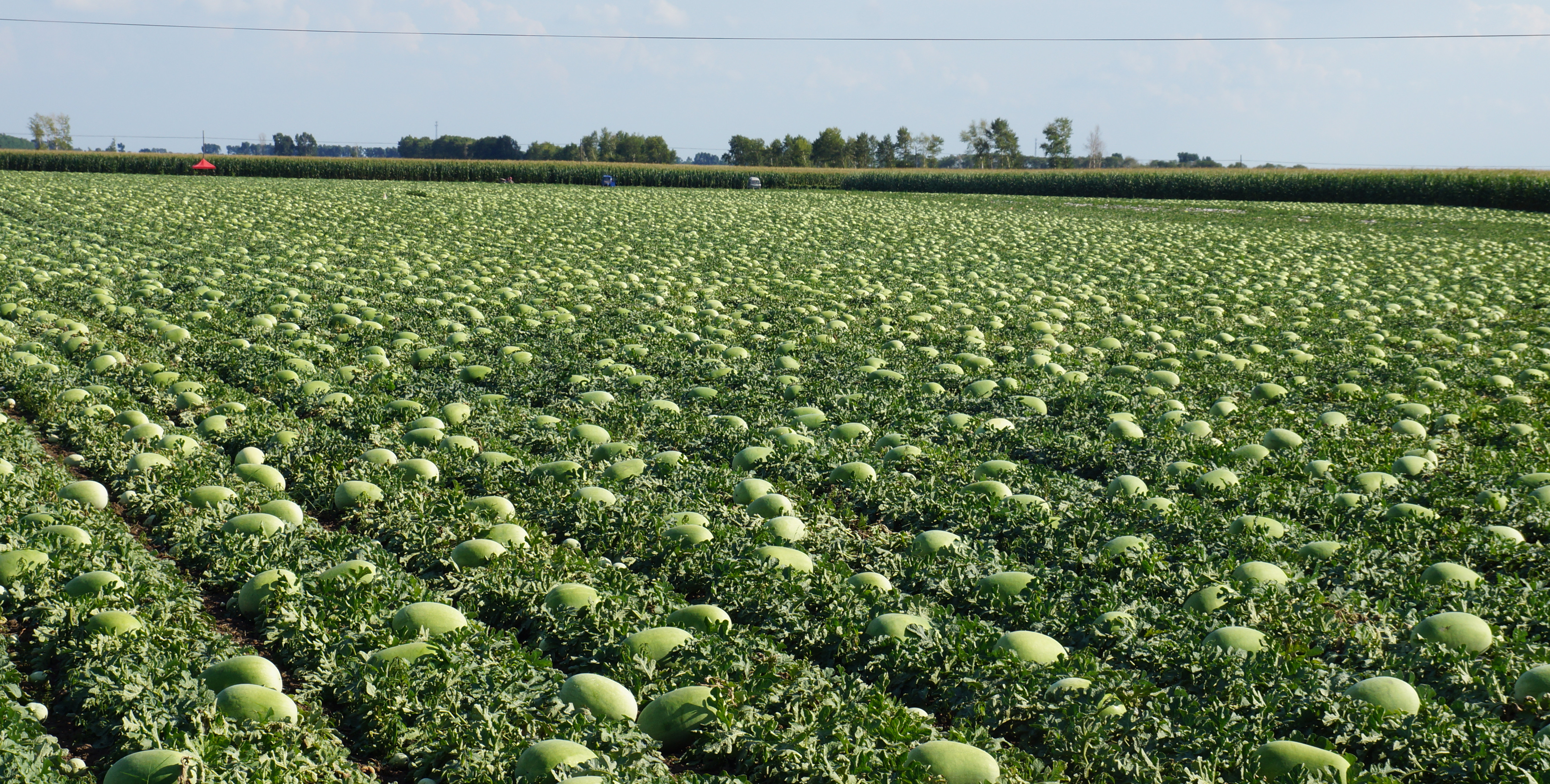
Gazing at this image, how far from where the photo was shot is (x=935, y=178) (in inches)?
1971

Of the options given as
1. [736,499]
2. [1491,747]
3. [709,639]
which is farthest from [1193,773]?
[736,499]

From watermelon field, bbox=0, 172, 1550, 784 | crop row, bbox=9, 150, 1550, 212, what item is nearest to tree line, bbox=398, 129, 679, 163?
crop row, bbox=9, 150, 1550, 212

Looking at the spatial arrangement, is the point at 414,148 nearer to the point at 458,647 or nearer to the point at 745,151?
the point at 745,151

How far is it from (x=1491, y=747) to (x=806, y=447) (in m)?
3.04

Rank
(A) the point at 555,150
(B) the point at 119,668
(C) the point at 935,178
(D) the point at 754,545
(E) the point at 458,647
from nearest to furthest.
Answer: (B) the point at 119,668, (E) the point at 458,647, (D) the point at 754,545, (C) the point at 935,178, (A) the point at 555,150

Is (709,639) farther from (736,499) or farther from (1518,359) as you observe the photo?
(1518,359)

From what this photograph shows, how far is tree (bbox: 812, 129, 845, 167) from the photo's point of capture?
10275 cm

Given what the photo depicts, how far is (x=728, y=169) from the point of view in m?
52.9

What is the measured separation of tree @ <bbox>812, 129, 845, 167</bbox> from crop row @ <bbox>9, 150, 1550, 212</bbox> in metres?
46.2

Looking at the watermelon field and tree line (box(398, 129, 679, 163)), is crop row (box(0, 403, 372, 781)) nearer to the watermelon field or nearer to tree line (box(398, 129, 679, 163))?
the watermelon field

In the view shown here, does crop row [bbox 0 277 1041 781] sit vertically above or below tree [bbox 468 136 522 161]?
below

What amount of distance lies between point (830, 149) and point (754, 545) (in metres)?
102

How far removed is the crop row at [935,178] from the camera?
37.8m

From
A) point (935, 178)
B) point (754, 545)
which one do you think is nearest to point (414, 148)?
point (935, 178)
